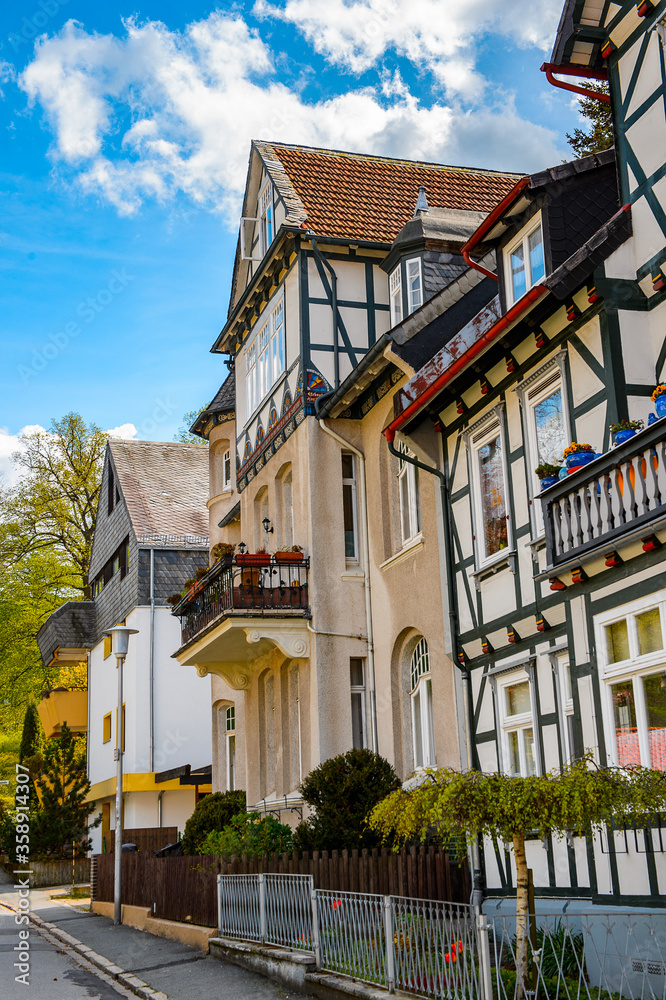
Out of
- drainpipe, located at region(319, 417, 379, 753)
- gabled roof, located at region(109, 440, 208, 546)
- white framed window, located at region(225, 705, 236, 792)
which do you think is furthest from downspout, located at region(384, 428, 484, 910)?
gabled roof, located at region(109, 440, 208, 546)

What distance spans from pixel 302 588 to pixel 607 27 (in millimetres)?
10257

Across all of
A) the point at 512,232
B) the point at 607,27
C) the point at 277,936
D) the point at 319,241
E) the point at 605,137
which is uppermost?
the point at 605,137

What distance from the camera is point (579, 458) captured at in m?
10.9

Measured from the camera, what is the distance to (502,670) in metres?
13.8

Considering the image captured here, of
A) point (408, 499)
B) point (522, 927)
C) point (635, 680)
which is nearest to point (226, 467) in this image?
point (408, 499)

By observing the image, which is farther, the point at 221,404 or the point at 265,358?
the point at 221,404

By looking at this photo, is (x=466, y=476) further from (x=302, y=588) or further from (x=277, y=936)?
(x=277, y=936)

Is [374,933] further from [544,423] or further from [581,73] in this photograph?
[581,73]

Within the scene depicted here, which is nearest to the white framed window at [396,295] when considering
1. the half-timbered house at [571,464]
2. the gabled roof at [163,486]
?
the half-timbered house at [571,464]

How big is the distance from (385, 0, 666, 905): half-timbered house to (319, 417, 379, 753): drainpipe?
3.44 metres

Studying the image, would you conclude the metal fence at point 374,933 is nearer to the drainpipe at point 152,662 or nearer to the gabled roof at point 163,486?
the drainpipe at point 152,662

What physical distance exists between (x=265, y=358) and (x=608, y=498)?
13.8 m

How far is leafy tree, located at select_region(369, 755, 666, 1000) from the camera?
843 cm

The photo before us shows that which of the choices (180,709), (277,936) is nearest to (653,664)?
(277,936)
